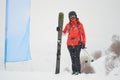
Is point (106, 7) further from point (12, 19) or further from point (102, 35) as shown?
point (12, 19)

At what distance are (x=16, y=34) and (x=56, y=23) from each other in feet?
11.4

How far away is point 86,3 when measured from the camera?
8.08m

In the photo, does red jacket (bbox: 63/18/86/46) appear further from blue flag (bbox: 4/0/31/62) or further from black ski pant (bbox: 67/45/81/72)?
blue flag (bbox: 4/0/31/62)

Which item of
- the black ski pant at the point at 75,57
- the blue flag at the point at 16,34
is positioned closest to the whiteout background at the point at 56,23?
the blue flag at the point at 16,34

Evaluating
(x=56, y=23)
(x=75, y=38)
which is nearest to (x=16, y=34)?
(x=75, y=38)

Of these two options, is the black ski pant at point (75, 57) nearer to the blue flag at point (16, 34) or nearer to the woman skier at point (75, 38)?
the woman skier at point (75, 38)

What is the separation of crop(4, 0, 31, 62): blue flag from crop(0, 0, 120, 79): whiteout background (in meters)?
2.93

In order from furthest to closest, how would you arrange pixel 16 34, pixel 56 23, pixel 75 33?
pixel 56 23 → pixel 16 34 → pixel 75 33

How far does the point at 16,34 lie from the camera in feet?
14.9

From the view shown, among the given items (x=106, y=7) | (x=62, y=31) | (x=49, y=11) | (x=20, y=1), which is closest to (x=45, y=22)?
(x=49, y=11)

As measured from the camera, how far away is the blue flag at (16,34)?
454 centimetres

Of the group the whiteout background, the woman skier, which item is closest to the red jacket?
the woman skier

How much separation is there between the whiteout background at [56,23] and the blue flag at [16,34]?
115 inches

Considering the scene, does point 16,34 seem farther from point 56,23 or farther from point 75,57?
point 56,23
